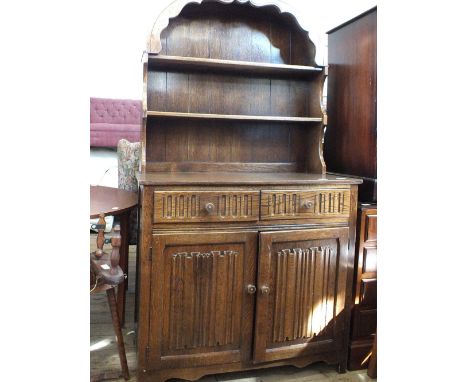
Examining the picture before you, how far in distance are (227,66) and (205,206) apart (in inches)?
29.6

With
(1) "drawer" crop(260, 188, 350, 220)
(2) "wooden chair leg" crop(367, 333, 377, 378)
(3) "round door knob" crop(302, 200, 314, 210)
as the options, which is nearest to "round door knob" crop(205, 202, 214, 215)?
(1) "drawer" crop(260, 188, 350, 220)

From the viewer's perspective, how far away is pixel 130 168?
101 inches

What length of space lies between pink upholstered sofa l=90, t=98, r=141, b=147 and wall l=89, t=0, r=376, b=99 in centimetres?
14

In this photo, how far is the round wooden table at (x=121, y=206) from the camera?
6.53ft

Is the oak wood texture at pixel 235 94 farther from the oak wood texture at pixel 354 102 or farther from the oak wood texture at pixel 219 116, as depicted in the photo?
the oak wood texture at pixel 354 102

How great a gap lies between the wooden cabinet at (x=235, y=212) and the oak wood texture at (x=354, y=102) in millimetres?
132

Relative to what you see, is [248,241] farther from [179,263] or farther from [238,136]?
[238,136]

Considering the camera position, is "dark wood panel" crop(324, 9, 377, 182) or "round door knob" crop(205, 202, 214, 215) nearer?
"round door knob" crop(205, 202, 214, 215)

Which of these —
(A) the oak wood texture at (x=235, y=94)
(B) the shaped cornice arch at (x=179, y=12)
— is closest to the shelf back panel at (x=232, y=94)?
(A) the oak wood texture at (x=235, y=94)

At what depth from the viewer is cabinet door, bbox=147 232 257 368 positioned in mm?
1653

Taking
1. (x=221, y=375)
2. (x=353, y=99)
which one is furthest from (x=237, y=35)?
(x=221, y=375)

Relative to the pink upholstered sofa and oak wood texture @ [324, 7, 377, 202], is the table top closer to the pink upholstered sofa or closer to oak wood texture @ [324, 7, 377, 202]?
oak wood texture @ [324, 7, 377, 202]
